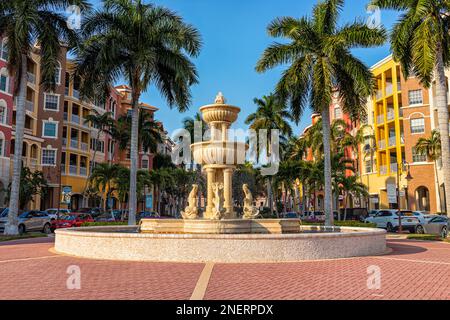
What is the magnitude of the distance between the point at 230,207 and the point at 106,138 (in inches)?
1850

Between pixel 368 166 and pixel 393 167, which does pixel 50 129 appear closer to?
pixel 393 167

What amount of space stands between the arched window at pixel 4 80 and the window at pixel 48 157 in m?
10.6

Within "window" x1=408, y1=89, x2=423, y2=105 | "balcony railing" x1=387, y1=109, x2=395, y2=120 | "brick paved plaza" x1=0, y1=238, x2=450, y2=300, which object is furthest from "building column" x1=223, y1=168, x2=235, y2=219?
"balcony railing" x1=387, y1=109, x2=395, y2=120

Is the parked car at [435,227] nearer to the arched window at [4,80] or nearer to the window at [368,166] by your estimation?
the window at [368,166]

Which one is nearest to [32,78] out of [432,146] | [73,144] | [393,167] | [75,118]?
[75,118]

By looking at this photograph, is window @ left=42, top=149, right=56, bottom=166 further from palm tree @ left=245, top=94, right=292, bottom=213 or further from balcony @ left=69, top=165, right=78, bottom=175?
palm tree @ left=245, top=94, right=292, bottom=213

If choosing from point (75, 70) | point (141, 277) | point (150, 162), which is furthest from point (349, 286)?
point (150, 162)

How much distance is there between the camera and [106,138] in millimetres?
59562

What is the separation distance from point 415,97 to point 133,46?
1407 inches

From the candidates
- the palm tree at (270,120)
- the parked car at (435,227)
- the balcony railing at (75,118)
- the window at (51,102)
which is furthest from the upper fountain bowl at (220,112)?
the balcony railing at (75,118)

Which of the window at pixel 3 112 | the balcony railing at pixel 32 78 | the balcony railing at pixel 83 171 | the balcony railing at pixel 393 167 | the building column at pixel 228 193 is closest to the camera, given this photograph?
the building column at pixel 228 193

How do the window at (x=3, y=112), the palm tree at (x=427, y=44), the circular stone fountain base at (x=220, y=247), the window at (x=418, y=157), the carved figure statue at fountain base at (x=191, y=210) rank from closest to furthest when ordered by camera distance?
1. the circular stone fountain base at (x=220, y=247)
2. the carved figure statue at fountain base at (x=191, y=210)
3. the palm tree at (x=427, y=44)
4. the window at (x=3, y=112)
5. the window at (x=418, y=157)

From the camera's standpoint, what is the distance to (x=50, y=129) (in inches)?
1833

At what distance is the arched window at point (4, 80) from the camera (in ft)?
117
